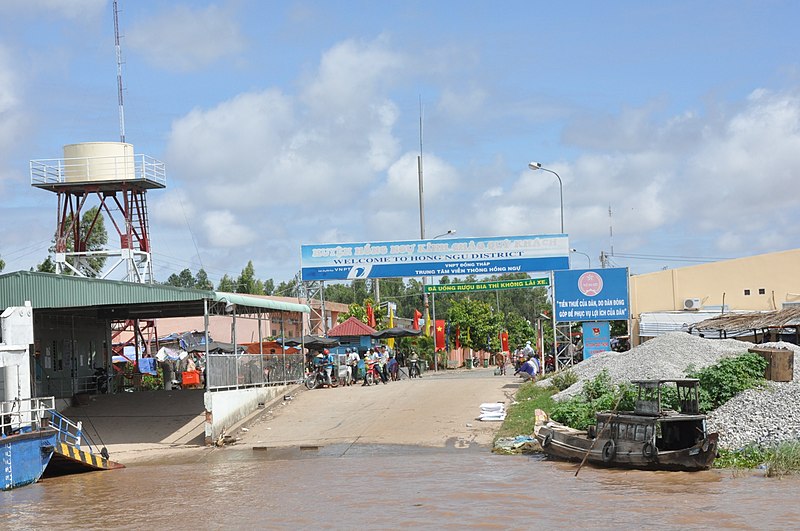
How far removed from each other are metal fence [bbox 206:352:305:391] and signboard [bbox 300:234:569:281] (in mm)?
6763

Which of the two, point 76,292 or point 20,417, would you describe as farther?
point 76,292

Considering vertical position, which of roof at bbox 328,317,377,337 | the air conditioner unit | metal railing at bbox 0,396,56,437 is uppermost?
the air conditioner unit

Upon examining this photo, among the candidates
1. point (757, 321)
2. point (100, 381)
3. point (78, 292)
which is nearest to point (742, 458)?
point (757, 321)

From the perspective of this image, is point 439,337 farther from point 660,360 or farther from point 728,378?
point 728,378

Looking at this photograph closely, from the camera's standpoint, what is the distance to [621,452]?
63.8ft

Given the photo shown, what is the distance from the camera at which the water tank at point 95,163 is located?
40812mm

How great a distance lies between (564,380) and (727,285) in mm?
21883

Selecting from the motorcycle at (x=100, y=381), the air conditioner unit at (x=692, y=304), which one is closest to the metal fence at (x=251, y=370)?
the motorcycle at (x=100, y=381)

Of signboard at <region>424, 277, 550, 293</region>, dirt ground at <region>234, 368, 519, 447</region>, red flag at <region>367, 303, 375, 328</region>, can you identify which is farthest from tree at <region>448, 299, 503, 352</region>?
dirt ground at <region>234, 368, 519, 447</region>

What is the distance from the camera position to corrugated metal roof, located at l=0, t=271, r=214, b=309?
25.1m

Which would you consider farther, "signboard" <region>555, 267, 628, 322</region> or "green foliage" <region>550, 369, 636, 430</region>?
"signboard" <region>555, 267, 628, 322</region>

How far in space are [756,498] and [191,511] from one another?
947 cm

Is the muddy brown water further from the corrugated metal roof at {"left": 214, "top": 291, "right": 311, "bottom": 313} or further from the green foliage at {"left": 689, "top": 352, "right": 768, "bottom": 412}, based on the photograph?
the corrugated metal roof at {"left": 214, "top": 291, "right": 311, "bottom": 313}

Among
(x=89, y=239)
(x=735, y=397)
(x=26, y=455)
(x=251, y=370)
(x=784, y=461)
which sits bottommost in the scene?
(x=784, y=461)
